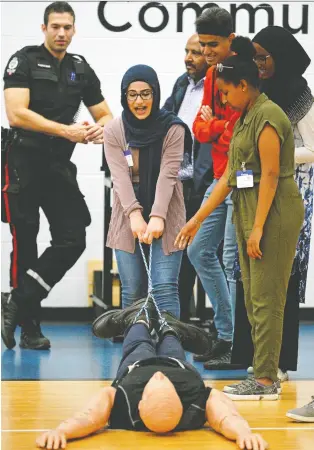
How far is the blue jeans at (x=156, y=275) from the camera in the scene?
497 centimetres

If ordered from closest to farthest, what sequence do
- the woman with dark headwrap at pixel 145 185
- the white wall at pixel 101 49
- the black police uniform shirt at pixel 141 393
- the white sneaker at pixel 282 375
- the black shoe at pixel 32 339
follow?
the black police uniform shirt at pixel 141 393 < the woman with dark headwrap at pixel 145 185 < the white sneaker at pixel 282 375 < the black shoe at pixel 32 339 < the white wall at pixel 101 49

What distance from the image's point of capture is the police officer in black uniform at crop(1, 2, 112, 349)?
5.97m

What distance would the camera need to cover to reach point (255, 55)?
486 centimetres

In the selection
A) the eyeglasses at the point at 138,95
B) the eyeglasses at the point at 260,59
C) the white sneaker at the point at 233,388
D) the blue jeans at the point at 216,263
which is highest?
the eyeglasses at the point at 260,59

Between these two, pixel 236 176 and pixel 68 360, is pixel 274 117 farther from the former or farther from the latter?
pixel 68 360

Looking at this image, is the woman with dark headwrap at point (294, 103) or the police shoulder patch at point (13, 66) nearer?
the woman with dark headwrap at point (294, 103)

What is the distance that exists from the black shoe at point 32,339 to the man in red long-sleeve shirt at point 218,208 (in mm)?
972

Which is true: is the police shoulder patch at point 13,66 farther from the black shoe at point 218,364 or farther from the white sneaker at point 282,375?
the white sneaker at point 282,375

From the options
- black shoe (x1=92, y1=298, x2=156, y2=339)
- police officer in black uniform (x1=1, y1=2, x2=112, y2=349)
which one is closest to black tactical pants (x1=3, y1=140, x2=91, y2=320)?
police officer in black uniform (x1=1, y1=2, x2=112, y2=349)

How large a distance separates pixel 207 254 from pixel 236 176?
1.05 meters

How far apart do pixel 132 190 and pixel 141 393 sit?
4.13 ft

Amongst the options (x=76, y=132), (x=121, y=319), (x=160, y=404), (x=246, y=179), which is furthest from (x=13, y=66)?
(x=160, y=404)

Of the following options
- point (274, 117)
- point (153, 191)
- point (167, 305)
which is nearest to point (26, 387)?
point (167, 305)

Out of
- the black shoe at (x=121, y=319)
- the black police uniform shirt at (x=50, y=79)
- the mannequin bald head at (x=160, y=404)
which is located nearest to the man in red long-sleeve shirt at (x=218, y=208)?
the black shoe at (x=121, y=319)
